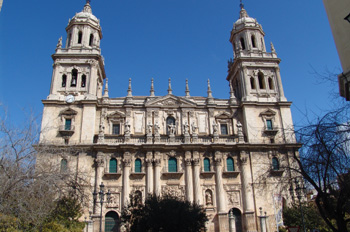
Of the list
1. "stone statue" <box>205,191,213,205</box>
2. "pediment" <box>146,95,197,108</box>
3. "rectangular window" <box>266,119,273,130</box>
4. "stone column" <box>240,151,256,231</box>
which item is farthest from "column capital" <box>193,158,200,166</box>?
"rectangular window" <box>266,119,273,130</box>

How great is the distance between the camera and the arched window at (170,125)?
95.7 feet

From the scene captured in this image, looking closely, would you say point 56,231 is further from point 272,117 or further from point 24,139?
point 272,117

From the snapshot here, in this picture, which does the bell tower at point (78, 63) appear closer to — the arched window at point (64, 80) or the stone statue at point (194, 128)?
the arched window at point (64, 80)

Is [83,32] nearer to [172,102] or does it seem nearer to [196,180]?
[172,102]

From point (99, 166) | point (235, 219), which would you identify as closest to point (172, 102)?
point (99, 166)

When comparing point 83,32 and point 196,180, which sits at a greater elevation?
point 83,32

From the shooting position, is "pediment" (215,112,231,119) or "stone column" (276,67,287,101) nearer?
"pediment" (215,112,231,119)

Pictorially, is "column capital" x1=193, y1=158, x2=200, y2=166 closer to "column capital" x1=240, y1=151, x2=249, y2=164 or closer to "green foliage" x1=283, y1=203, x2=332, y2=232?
"column capital" x1=240, y1=151, x2=249, y2=164

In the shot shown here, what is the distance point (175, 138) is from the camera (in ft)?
95.5

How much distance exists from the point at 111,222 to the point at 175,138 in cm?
894

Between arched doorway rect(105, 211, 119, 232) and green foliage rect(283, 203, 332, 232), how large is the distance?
13.2 metres

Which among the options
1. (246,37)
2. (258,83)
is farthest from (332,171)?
(246,37)

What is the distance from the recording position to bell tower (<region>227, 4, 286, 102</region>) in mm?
32344

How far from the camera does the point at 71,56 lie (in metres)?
31.5
